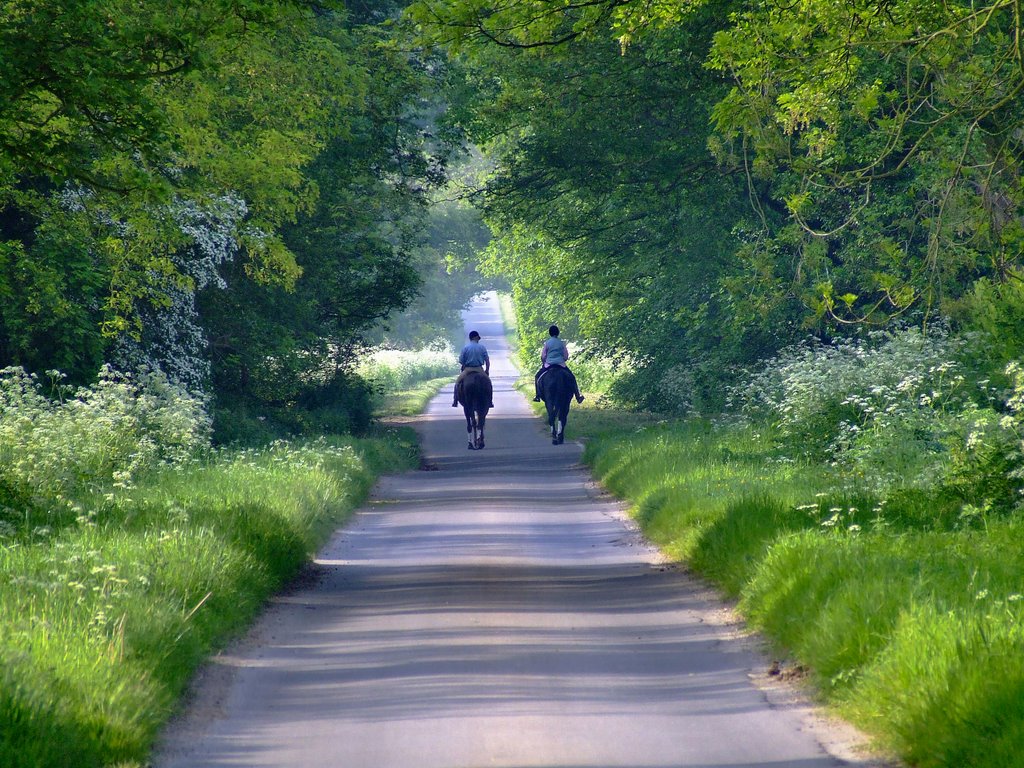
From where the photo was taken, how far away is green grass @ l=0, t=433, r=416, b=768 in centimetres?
638

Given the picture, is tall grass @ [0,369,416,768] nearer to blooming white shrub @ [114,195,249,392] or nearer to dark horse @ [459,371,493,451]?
blooming white shrub @ [114,195,249,392]

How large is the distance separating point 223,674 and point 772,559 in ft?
13.3

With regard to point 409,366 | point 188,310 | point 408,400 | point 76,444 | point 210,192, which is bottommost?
point 408,400

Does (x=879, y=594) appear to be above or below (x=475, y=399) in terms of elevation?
below

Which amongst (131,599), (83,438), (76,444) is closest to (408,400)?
(83,438)

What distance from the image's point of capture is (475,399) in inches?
1130

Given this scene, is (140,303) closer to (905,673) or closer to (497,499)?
(497,499)

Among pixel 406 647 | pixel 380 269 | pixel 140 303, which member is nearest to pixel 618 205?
pixel 380 269

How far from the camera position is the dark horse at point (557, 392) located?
2873 centimetres

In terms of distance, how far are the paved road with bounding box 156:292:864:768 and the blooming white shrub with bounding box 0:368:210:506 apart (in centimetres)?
263

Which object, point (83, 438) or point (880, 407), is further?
point (880, 407)

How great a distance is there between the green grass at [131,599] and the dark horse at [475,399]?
1226cm

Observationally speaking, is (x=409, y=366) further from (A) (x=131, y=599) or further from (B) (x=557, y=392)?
(A) (x=131, y=599)

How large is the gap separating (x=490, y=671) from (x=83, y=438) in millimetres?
8791
